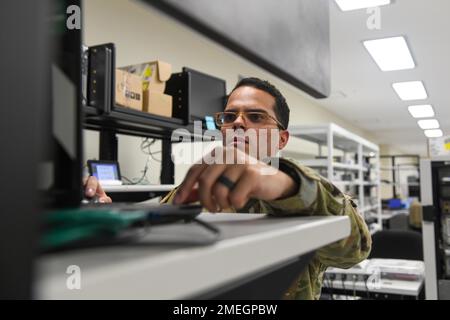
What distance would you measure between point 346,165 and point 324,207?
3442 mm

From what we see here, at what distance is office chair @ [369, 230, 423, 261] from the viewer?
10.5ft

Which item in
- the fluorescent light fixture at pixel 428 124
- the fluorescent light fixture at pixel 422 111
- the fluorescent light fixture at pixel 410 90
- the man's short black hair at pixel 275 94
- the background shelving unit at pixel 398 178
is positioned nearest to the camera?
the man's short black hair at pixel 275 94

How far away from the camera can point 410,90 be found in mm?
5992

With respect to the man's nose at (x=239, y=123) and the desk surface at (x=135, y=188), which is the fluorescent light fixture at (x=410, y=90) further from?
the man's nose at (x=239, y=123)

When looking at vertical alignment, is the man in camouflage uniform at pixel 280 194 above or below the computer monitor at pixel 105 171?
below

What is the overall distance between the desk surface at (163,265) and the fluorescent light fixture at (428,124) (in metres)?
9.47

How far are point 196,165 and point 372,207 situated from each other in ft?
16.5

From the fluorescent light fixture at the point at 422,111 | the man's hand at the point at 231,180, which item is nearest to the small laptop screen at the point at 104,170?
the man's hand at the point at 231,180

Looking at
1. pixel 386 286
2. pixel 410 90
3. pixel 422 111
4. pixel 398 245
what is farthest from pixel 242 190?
pixel 422 111

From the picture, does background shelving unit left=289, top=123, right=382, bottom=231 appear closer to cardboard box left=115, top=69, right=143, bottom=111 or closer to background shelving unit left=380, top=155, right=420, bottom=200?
background shelving unit left=380, top=155, right=420, bottom=200

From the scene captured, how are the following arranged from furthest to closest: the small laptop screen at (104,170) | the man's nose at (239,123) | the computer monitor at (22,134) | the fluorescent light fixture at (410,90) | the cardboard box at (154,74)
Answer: the fluorescent light fixture at (410,90)
the cardboard box at (154,74)
the small laptop screen at (104,170)
the man's nose at (239,123)
the computer monitor at (22,134)

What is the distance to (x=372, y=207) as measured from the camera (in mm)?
5047

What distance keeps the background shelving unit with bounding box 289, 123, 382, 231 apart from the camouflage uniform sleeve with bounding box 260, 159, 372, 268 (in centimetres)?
174

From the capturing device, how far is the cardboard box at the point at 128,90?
1.93 metres
